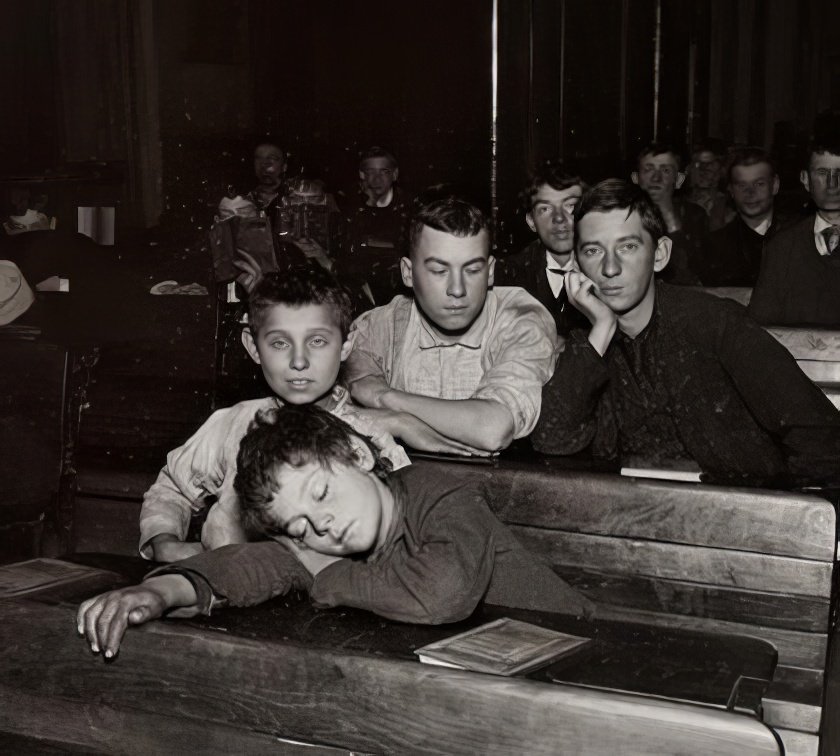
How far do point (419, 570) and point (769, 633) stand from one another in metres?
0.92

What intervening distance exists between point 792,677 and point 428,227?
1.41 meters

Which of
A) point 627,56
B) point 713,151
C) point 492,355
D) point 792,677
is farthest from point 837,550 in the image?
point 627,56

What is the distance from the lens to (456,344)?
303 cm

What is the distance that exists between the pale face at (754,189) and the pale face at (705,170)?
0.07 m

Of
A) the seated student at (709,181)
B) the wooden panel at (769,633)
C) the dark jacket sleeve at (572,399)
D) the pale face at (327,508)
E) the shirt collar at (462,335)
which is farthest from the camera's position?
the seated student at (709,181)

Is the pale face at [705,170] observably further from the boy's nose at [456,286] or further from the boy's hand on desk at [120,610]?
the boy's hand on desk at [120,610]

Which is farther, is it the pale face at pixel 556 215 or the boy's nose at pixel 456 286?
the pale face at pixel 556 215

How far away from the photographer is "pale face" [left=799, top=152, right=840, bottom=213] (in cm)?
351

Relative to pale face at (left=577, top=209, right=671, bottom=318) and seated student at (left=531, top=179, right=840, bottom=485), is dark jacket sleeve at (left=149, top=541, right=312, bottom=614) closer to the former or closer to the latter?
seated student at (left=531, top=179, right=840, bottom=485)

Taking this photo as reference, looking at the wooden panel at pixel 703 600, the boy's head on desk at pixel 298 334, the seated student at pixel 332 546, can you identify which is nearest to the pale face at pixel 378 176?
the boy's head on desk at pixel 298 334

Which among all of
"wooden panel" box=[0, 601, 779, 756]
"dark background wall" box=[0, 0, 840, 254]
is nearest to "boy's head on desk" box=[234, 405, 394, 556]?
"wooden panel" box=[0, 601, 779, 756]

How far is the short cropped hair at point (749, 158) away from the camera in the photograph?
3646mm

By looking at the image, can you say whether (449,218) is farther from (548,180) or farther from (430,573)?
(430,573)

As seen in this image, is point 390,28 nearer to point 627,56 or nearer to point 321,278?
point 627,56
